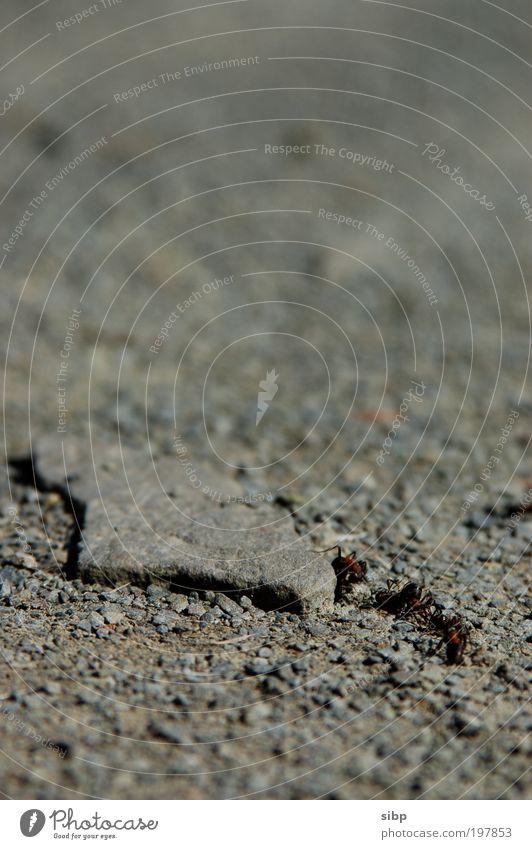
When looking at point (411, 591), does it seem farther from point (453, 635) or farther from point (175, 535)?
point (175, 535)

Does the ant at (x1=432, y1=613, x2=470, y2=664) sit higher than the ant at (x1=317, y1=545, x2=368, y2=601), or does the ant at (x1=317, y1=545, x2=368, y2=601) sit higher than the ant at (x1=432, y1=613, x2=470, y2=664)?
the ant at (x1=432, y1=613, x2=470, y2=664)

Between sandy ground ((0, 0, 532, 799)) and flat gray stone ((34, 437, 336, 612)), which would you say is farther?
flat gray stone ((34, 437, 336, 612))

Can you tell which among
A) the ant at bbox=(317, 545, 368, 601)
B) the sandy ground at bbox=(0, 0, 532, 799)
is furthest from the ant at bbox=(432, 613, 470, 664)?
the ant at bbox=(317, 545, 368, 601)

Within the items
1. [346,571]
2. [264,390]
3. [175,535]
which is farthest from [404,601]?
[264,390]

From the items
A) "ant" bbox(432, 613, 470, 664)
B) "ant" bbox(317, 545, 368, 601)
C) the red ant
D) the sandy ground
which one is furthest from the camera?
"ant" bbox(317, 545, 368, 601)

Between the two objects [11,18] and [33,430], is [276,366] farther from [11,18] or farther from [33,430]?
[11,18]

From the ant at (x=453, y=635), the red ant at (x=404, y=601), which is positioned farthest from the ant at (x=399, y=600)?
the ant at (x=453, y=635)

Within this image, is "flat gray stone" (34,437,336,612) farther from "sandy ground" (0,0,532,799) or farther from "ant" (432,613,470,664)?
"ant" (432,613,470,664)
